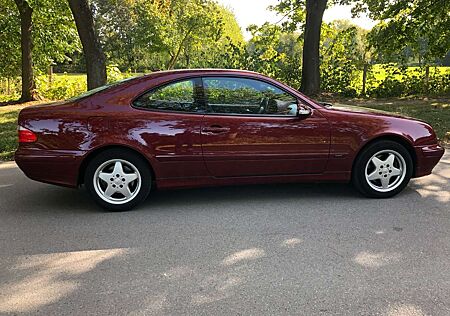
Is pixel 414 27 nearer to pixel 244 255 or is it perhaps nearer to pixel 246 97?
pixel 246 97

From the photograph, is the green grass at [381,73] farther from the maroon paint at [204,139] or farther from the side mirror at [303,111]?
the side mirror at [303,111]

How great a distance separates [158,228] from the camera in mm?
4293

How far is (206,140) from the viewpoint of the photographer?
4762 millimetres

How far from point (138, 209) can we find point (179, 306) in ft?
6.86

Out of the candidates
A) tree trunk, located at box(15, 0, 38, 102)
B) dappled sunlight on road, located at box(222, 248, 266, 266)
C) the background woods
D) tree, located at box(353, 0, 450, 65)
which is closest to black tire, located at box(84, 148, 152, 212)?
dappled sunlight on road, located at box(222, 248, 266, 266)

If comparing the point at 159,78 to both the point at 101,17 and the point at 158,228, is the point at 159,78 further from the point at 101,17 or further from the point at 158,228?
the point at 101,17

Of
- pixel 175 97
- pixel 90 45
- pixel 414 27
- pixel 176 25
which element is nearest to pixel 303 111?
pixel 175 97

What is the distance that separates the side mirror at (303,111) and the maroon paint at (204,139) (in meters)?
0.05

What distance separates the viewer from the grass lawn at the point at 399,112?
28.2ft

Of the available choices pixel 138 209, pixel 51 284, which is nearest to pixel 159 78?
pixel 138 209

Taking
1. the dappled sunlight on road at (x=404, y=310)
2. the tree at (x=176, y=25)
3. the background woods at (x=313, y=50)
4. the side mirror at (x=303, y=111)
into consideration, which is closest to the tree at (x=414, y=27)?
the background woods at (x=313, y=50)

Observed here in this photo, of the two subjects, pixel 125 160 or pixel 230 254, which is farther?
pixel 125 160

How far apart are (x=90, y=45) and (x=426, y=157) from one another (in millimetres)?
7621

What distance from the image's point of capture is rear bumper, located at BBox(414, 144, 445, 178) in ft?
17.0
